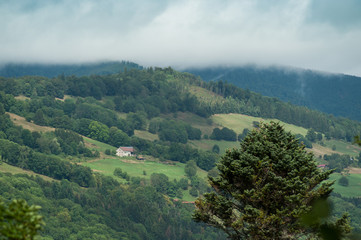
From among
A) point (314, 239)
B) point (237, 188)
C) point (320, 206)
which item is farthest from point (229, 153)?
point (320, 206)

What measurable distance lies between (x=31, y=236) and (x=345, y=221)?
103 feet

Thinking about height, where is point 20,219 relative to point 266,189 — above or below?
above

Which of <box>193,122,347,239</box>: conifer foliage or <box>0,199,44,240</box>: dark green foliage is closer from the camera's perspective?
<box>0,199,44,240</box>: dark green foliage

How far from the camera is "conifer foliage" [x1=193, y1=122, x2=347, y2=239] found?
45.8 meters

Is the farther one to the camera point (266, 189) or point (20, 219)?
point (266, 189)

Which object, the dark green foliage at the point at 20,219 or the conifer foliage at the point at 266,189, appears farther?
the conifer foliage at the point at 266,189

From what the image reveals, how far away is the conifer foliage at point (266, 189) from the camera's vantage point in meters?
45.8

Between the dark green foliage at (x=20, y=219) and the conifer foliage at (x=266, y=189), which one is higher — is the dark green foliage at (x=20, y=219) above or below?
above

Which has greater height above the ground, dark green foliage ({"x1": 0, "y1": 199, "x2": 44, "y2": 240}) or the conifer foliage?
dark green foliage ({"x1": 0, "y1": 199, "x2": 44, "y2": 240})

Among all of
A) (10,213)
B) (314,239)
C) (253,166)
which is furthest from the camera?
(253,166)

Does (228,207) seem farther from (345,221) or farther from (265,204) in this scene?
(345,221)

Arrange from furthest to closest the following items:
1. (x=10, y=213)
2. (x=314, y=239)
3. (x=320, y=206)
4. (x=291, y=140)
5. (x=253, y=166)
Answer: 1. (x=291, y=140)
2. (x=253, y=166)
3. (x=314, y=239)
4. (x=10, y=213)
5. (x=320, y=206)

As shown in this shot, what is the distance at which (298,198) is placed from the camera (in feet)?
149

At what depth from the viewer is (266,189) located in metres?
46.2
